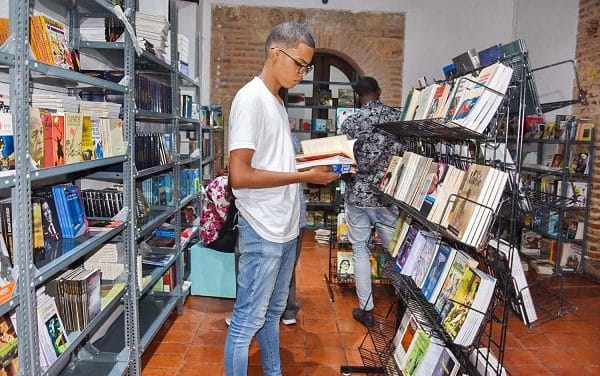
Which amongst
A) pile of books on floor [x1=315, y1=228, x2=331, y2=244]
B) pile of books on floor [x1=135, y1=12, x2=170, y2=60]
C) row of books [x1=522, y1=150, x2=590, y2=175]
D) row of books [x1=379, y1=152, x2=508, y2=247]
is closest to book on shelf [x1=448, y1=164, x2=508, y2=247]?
row of books [x1=379, y1=152, x2=508, y2=247]

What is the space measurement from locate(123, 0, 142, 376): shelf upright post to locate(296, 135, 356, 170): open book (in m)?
0.96

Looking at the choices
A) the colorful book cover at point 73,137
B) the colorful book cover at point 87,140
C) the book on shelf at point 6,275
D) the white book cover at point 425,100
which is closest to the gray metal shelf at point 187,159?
the colorful book cover at point 87,140

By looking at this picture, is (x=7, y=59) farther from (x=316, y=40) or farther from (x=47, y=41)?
(x=316, y=40)

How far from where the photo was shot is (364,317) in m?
3.31

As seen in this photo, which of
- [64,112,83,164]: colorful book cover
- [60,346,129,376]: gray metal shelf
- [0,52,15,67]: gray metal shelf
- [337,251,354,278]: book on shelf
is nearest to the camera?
[0,52,15,67]: gray metal shelf

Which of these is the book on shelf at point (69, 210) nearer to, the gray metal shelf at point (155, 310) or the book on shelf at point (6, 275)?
the book on shelf at point (6, 275)

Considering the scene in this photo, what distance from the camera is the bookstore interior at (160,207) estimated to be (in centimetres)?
154

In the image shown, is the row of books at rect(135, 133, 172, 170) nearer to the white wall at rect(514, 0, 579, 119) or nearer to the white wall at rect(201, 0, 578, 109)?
the white wall at rect(201, 0, 578, 109)

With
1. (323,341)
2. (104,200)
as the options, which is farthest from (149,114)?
(323,341)

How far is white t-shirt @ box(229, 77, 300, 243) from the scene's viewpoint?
1.72 m

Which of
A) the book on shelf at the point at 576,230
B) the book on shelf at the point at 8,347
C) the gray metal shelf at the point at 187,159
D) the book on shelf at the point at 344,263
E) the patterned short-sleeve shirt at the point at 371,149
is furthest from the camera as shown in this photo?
the book on shelf at the point at 576,230

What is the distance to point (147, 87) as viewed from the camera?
2.83 m

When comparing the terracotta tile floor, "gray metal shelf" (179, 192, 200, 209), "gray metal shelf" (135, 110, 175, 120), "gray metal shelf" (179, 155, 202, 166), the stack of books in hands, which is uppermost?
"gray metal shelf" (135, 110, 175, 120)

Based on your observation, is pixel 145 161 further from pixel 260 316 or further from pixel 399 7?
pixel 399 7
